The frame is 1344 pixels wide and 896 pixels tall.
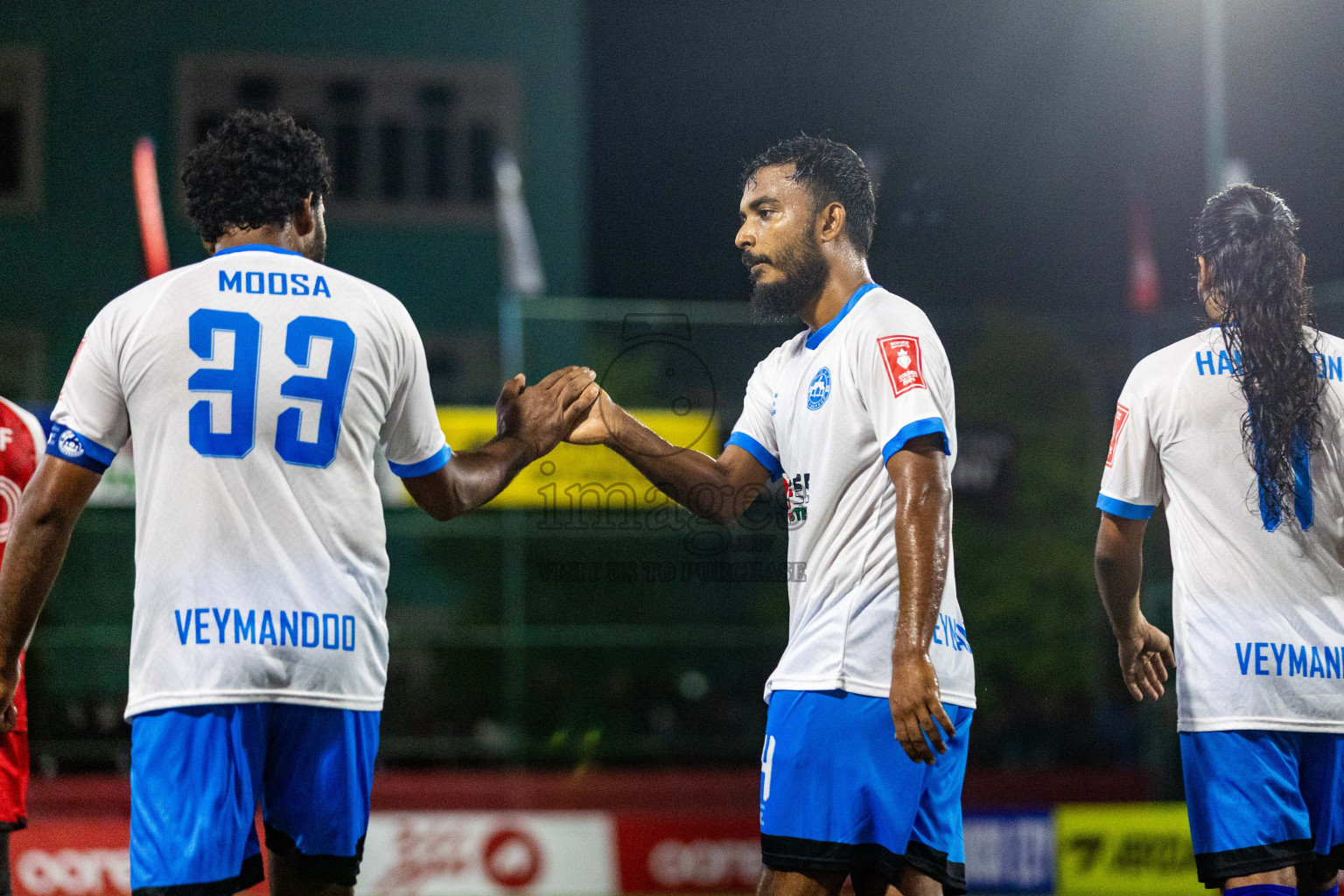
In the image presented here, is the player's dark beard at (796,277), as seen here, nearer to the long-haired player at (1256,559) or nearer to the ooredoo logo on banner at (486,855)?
the long-haired player at (1256,559)

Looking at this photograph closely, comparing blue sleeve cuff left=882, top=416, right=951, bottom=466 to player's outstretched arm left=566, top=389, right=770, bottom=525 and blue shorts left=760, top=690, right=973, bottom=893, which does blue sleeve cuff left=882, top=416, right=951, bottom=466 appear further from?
player's outstretched arm left=566, top=389, right=770, bottom=525

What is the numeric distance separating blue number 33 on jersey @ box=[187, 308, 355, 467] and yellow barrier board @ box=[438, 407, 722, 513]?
299 inches

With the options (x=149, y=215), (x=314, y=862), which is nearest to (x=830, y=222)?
(x=314, y=862)

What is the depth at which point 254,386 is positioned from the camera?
312cm

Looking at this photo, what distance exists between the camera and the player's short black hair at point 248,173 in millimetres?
3348

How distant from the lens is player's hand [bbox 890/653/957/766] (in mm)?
3346

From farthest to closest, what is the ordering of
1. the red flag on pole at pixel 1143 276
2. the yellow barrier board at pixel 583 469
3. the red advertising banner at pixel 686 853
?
the red flag on pole at pixel 1143 276 → the yellow barrier board at pixel 583 469 → the red advertising banner at pixel 686 853

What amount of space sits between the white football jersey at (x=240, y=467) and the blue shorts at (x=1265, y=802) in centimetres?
227

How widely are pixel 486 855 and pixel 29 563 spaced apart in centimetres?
690

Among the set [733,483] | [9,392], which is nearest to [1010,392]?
[733,483]

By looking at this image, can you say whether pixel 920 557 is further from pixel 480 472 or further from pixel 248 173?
pixel 248 173

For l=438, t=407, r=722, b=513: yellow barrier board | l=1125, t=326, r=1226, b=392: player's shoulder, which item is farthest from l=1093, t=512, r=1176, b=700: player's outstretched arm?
l=438, t=407, r=722, b=513: yellow barrier board

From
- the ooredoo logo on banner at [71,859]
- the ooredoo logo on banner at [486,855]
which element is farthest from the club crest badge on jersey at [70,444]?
the ooredoo logo on banner at [71,859]

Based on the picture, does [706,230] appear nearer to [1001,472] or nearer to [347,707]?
[1001,472]
